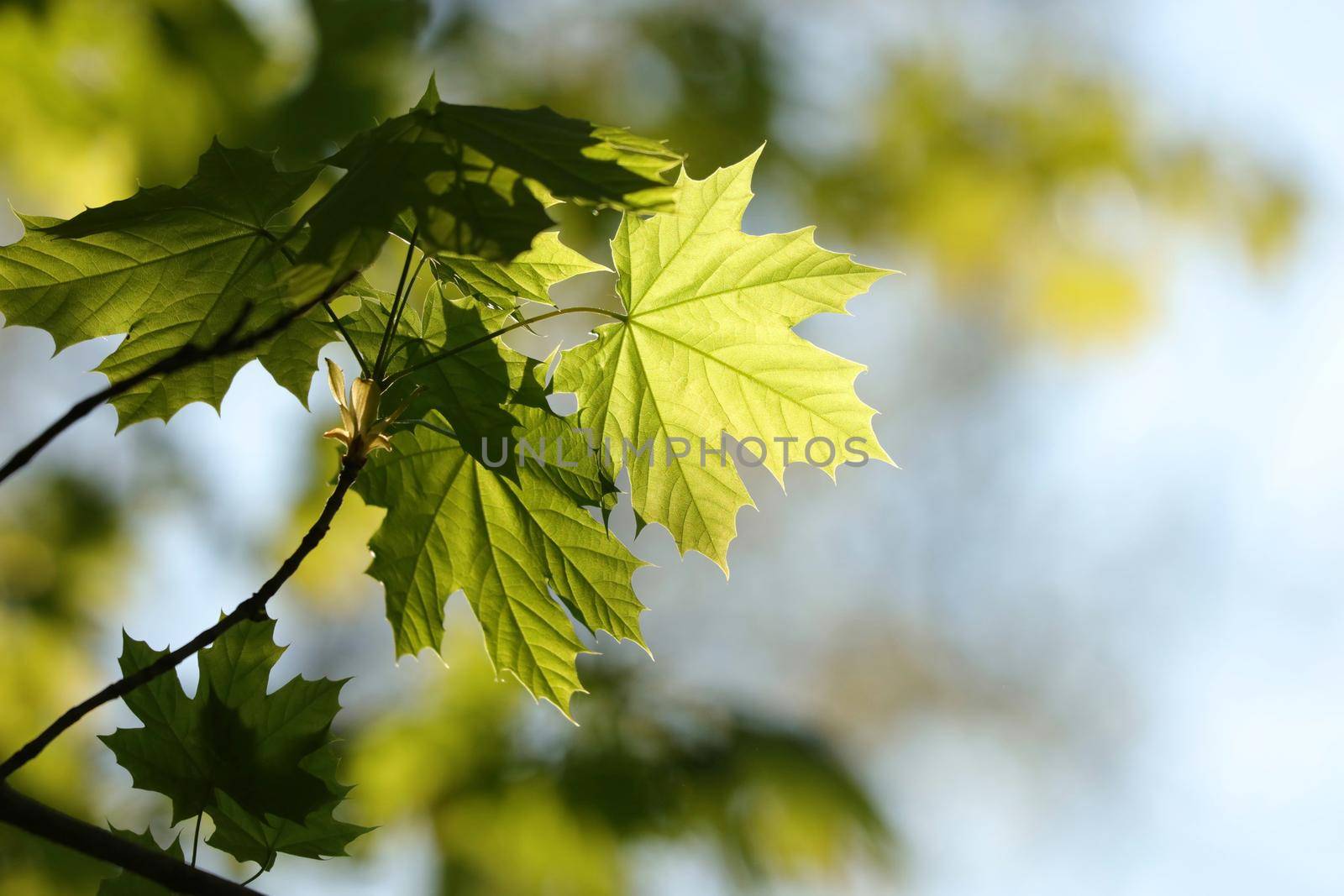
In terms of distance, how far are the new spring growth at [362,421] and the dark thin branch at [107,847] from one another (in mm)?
325

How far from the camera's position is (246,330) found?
93 centimetres

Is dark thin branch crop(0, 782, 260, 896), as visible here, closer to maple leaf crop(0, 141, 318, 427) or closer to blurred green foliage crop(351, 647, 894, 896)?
maple leaf crop(0, 141, 318, 427)

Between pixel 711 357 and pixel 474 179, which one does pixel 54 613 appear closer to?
pixel 711 357

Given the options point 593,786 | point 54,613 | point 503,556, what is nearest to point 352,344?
point 503,556

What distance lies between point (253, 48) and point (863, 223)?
10.6 feet

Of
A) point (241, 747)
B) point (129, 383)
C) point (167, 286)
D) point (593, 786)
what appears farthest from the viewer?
point (593, 786)

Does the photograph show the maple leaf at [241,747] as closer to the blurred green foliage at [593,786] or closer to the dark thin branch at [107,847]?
the dark thin branch at [107,847]

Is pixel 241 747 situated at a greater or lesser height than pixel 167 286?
lesser

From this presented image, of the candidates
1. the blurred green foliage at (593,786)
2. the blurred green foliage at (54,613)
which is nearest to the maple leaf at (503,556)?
the blurred green foliage at (593,786)

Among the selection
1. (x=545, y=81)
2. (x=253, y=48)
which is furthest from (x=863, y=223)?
(x=253, y=48)

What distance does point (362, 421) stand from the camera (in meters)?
0.86

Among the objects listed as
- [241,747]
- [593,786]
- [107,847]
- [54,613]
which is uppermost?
[54,613]

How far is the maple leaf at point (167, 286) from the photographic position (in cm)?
93

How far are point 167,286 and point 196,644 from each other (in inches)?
15.9
